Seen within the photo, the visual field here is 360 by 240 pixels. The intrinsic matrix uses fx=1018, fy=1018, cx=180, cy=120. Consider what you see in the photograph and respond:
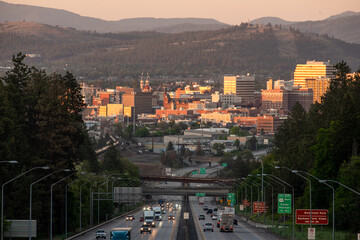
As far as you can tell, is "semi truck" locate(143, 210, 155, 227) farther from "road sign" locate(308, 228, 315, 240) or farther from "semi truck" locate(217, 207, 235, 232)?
"road sign" locate(308, 228, 315, 240)

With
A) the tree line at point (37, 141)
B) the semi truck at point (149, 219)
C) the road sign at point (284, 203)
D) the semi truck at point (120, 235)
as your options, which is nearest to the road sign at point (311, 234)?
the semi truck at point (120, 235)

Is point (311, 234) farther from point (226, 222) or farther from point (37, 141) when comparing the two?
point (37, 141)

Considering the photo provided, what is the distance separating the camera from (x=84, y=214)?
15750cm

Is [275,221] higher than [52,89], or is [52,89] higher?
A: [52,89]

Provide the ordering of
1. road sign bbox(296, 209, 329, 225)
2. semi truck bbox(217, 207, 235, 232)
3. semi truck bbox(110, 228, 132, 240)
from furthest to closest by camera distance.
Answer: semi truck bbox(217, 207, 235, 232)
road sign bbox(296, 209, 329, 225)
semi truck bbox(110, 228, 132, 240)

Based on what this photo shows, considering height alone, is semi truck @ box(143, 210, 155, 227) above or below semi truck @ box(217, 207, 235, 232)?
below

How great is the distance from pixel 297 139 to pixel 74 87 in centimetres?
5248

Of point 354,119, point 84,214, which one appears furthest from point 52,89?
point 354,119

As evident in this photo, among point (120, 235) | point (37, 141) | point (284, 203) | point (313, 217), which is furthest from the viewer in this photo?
point (37, 141)

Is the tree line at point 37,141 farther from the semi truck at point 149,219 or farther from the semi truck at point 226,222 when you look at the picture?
the semi truck at point 226,222

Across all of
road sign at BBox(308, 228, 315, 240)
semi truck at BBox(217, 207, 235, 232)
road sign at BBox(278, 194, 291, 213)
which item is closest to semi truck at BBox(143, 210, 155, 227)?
semi truck at BBox(217, 207, 235, 232)

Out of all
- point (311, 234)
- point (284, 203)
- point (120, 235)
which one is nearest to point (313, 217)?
point (311, 234)

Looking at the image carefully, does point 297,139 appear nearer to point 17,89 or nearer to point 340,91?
point 340,91

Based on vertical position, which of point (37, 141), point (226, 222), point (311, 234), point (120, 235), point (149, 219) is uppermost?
point (37, 141)
